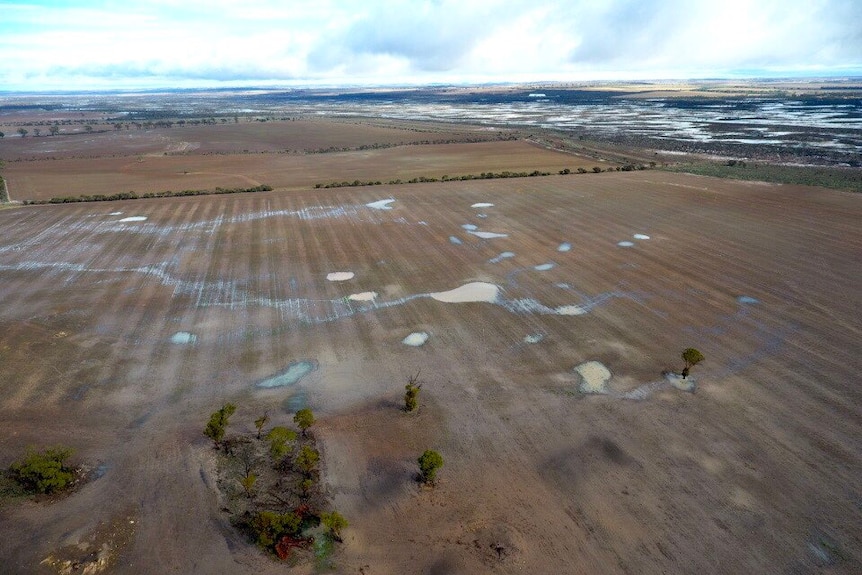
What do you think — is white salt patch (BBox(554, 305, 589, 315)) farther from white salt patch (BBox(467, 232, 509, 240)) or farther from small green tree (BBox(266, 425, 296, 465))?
small green tree (BBox(266, 425, 296, 465))

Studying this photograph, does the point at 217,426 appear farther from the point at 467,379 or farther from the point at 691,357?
the point at 691,357

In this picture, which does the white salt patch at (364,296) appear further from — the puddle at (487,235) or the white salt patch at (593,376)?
the puddle at (487,235)

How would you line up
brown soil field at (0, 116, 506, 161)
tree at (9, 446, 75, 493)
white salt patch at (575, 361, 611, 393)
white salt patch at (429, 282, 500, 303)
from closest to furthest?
1. tree at (9, 446, 75, 493)
2. white salt patch at (575, 361, 611, 393)
3. white salt patch at (429, 282, 500, 303)
4. brown soil field at (0, 116, 506, 161)

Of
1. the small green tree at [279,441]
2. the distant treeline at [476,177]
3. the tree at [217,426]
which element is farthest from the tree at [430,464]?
the distant treeline at [476,177]

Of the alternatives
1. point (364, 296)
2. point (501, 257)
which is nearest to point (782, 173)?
point (501, 257)

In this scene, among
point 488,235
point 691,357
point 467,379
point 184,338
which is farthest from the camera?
point 488,235

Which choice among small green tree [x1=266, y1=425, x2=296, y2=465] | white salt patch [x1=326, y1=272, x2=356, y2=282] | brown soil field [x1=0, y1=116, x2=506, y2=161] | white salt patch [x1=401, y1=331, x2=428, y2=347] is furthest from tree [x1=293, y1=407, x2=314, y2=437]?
brown soil field [x1=0, y1=116, x2=506, y2=161]

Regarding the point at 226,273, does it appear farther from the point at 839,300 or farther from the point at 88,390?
the point at 839,300
